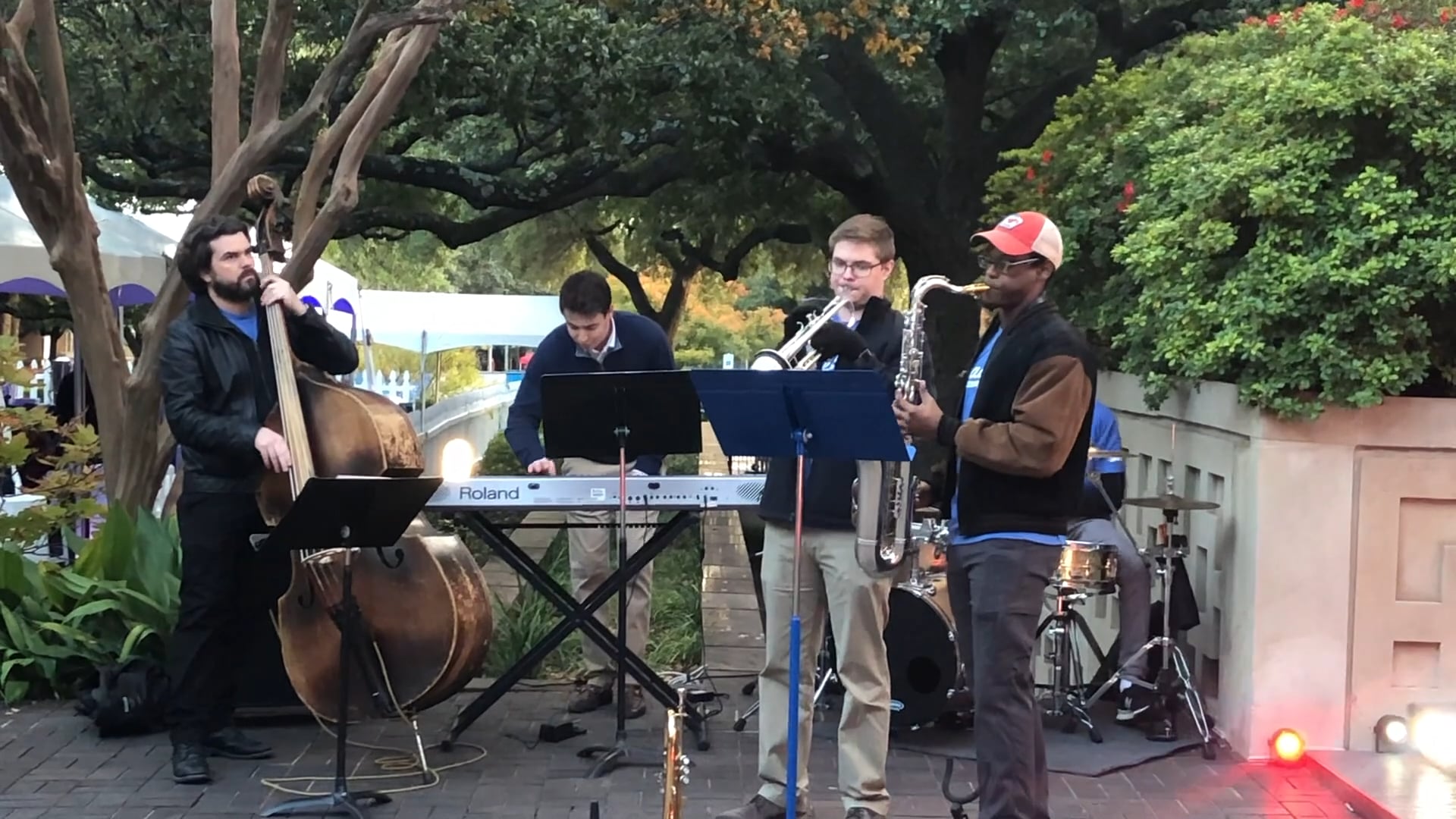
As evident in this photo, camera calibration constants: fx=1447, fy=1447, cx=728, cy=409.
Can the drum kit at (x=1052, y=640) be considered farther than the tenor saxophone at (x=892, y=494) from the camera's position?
Yes

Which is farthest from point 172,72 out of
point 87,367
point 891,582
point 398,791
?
point 891,582

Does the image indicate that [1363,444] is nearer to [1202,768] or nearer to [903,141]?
[1202,768]

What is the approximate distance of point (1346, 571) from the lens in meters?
5.72

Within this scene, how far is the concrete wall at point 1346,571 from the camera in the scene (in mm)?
5672

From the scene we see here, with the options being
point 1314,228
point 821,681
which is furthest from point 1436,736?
point 821,681

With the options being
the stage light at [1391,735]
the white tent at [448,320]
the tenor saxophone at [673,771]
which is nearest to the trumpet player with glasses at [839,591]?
the tenor saxophone at [673,771]

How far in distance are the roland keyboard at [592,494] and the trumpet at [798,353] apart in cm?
93

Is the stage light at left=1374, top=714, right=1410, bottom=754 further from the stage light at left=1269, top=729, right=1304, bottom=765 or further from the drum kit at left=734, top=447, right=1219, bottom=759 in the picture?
the drum kit at left=734, top=447, right=1219, bottom=759

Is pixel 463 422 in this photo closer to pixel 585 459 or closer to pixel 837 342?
pixel 585 459

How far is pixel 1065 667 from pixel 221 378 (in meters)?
3.75

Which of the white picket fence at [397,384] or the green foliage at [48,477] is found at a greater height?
the white picket fence at [397,384]

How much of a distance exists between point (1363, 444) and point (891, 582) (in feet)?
7.51

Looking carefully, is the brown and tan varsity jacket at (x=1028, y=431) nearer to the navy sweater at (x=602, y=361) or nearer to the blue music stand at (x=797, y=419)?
the blue music stand at (x=797, y=419)

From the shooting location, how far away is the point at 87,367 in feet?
23.3
